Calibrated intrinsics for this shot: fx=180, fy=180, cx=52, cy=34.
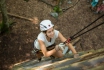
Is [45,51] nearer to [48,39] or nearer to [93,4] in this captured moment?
[48,39]

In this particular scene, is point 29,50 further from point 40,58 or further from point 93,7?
point 93,7

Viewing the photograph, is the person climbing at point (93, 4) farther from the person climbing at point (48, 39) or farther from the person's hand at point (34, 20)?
the person climbing at point (48, 39)

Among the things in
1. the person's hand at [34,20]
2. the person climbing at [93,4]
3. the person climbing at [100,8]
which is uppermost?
the person climbing at [93,4]

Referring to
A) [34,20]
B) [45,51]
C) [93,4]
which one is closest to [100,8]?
[93,4]

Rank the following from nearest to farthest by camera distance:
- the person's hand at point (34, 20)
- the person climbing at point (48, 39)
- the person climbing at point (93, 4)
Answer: the person climbing at point (48, 39), the person's hand at point (34, 20), the person climbing at point (93, 4)

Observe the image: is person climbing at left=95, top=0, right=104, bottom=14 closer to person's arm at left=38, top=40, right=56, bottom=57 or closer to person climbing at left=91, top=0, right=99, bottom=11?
person climbing at left=91, top=0, right=99, bottom=11

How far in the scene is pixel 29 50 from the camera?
6562 millimetres

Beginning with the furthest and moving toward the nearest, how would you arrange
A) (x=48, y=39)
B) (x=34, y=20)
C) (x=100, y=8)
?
(x=100, y=8)
(x=34, y=20)
(x=48, y=39)

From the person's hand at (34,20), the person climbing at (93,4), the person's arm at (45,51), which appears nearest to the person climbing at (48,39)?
the person's arm at (45,51)

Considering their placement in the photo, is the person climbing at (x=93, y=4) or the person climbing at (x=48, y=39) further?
the person climbing at (x=93, y=4)

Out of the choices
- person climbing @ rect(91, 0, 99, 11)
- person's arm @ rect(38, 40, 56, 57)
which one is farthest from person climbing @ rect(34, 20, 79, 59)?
person climbing @ rect(91, 0, 99, 11)

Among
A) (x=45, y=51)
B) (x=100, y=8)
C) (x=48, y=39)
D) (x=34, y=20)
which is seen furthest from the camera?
(x=100, y=8)

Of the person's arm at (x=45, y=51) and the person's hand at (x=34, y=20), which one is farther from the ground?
the person's hand at (x=34, y=20)

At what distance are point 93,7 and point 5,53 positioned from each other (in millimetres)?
4551
